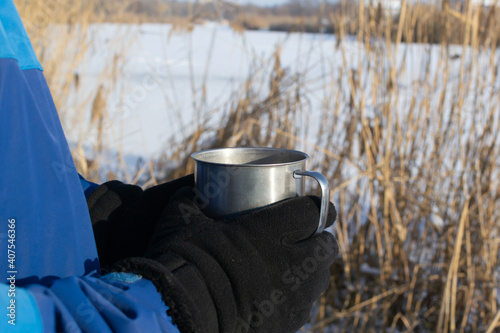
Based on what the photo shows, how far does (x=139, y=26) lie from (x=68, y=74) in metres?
0.66

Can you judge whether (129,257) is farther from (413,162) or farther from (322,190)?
(413,162)

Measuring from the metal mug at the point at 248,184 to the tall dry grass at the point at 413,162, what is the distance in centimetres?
109

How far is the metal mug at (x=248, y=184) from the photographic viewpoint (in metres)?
0.74

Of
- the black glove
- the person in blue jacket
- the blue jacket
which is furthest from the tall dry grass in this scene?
the blue jacket

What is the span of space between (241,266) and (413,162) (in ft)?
5.21

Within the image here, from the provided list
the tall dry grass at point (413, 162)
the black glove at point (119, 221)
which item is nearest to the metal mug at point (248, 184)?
the black glove at point (119, 221)

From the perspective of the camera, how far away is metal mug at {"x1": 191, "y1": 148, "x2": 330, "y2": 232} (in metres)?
0.74

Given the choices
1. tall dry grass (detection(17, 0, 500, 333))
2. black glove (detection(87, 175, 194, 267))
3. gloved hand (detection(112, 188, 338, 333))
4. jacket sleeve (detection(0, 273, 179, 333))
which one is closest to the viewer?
jacket sleeve (detection(0, 273, 179, 333))

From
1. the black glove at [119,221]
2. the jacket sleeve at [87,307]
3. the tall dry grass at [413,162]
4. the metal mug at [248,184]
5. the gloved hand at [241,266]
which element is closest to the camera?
the jacket sleeve at [87,307]

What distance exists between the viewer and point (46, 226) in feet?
2.23

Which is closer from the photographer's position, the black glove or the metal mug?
the metal mug

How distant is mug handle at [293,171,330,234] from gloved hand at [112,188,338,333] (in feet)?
0.04

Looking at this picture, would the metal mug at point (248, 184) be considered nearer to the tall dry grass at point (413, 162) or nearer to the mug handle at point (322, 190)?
the mug handle at point (322, 190)

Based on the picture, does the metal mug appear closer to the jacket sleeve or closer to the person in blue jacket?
the person in blue jacket
